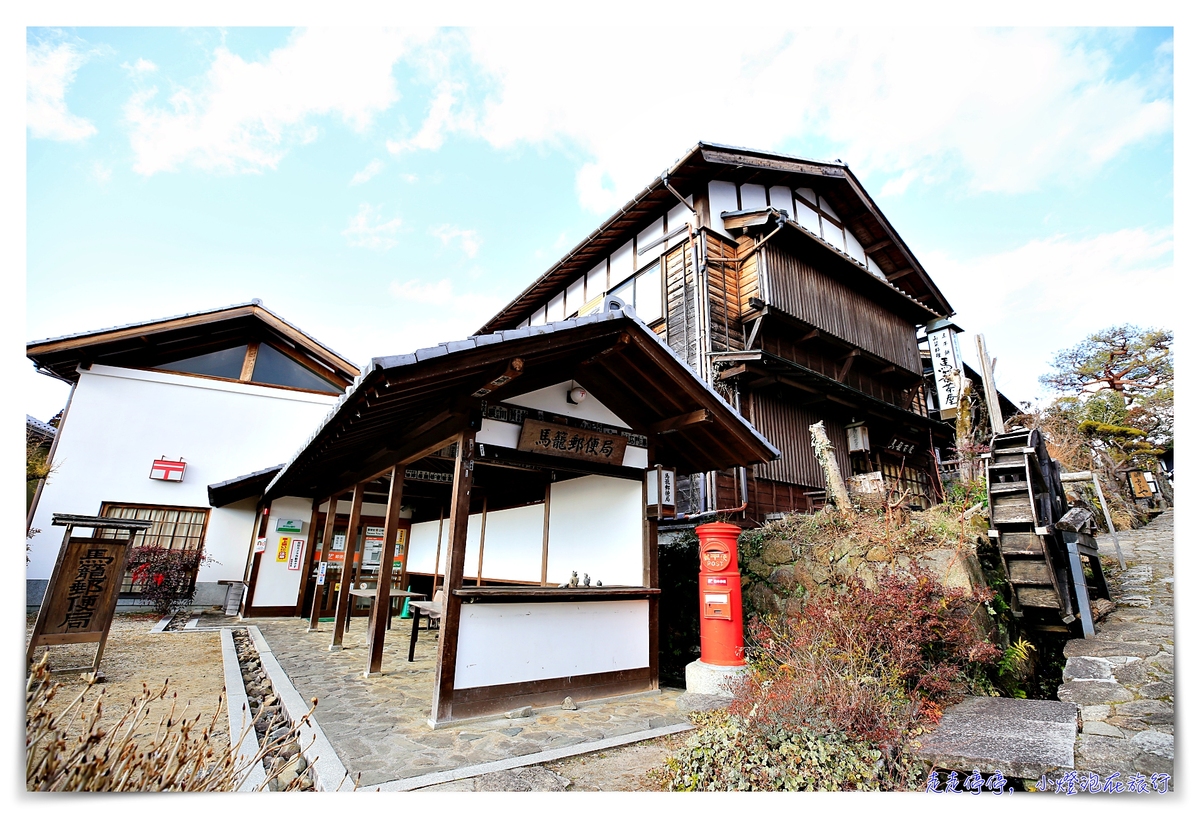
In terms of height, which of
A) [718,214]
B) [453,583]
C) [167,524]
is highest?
[718,214]

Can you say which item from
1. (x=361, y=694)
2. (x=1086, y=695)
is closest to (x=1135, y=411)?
(x=1086, y=695)

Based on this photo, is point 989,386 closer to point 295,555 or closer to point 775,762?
point 775,762

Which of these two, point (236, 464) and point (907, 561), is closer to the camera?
point (907, 561)

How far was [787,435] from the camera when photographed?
1299cm

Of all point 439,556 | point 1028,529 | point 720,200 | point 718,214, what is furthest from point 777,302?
point 439,556

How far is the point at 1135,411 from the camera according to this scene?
1108 centimetres

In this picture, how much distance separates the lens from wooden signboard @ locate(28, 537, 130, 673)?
21.7 ft

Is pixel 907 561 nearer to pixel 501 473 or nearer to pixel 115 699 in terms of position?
pixel 501 473

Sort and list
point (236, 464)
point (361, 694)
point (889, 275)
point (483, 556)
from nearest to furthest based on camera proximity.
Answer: point (361, 694) → point (483, 556) → point (236, 464) → point (889, 275)

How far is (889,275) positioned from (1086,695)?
1566 centimetres

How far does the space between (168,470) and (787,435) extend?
15.3 meters

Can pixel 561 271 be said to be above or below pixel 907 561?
above

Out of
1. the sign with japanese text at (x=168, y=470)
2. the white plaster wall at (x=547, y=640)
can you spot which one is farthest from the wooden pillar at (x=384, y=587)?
the sign with japanese text at (x=168, y=470)

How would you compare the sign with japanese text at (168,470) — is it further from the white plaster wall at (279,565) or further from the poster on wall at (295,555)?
the poster on wall at (295,555)
